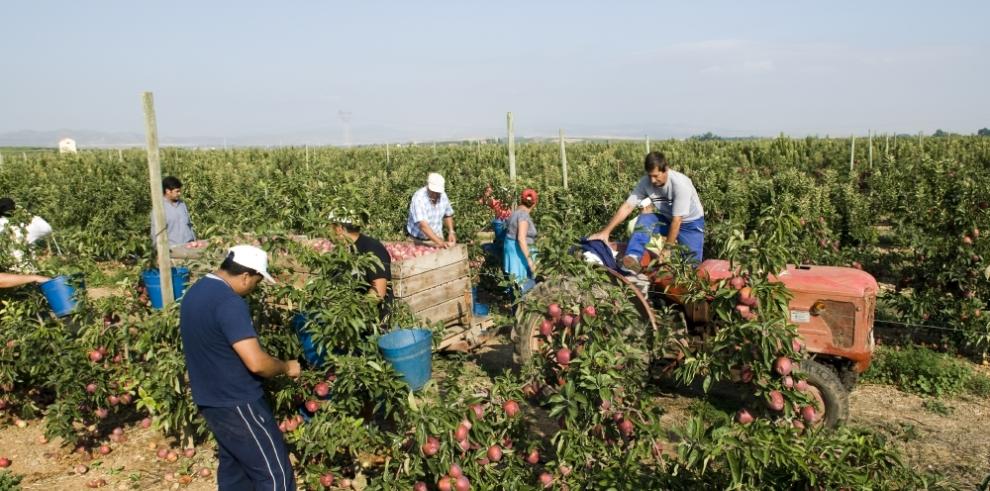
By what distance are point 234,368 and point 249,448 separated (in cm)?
Result: 39

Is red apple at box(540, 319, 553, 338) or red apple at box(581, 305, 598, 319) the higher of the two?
red apple at box(581, 305, 598, 319)

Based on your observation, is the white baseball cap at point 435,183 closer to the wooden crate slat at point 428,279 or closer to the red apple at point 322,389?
the wooden crate slat at point 428,279

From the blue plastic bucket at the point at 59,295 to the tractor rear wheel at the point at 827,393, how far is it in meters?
5.15

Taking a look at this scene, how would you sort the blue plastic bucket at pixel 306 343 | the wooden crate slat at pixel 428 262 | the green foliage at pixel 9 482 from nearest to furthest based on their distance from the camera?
the green foliage at pixel 9 482 → the blue plastic bucket at pixel 306 343 → the wooden crate slat at pixel 428 262

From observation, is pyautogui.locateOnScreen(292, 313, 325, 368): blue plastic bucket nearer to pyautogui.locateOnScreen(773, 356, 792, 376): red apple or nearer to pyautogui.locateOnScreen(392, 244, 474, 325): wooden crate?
pyautogui.locateOnScreen(392, 244, 474, 325): wooden crate

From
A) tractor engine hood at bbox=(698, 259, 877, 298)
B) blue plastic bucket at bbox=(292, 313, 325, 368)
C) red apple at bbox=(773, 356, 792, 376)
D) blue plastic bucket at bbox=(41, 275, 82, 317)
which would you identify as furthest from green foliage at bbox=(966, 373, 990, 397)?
blue plastic bucket at bbox=(41, 275, 82, 317)

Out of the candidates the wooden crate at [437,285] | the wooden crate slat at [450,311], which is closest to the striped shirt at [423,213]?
the wooden crate at [437,285]

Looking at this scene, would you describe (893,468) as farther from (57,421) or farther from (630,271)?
(57,421)

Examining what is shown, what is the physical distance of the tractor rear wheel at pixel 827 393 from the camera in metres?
4.20

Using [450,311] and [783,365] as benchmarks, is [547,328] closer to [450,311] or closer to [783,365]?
[783,365]

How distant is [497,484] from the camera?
3.42m

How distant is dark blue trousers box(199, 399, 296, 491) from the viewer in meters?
3.26

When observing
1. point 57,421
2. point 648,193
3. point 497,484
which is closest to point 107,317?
point 57,421

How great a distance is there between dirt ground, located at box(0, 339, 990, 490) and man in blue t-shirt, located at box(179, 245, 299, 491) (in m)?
1.13
